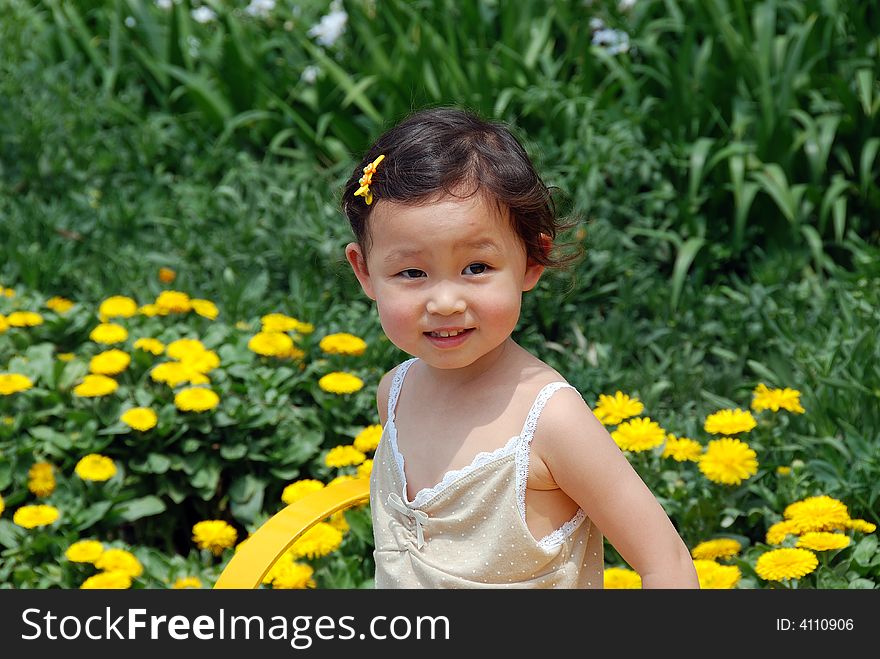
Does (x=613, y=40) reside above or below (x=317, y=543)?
above

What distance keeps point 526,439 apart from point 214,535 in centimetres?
99

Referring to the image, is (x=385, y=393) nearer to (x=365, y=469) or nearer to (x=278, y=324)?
(x=365, y=469)

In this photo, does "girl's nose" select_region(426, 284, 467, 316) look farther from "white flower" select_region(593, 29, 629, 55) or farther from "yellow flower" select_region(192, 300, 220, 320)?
"white flower" select_region(593, 29, 629, 55)

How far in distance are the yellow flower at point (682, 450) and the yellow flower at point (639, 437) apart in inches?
1.6

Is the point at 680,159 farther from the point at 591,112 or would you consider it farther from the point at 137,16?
the point at 137,16

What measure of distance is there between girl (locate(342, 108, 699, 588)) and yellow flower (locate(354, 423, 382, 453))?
2.36 ft

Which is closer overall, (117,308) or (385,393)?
(385,393)

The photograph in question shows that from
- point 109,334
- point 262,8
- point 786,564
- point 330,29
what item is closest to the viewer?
point 786,564

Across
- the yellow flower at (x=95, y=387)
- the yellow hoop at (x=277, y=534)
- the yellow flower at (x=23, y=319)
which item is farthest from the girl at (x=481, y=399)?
the yellow flower at (x=23, y=319)

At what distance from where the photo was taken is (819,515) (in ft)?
6.86

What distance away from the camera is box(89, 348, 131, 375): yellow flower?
2.62 meters

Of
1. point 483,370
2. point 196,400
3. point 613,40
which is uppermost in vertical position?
point 613,40

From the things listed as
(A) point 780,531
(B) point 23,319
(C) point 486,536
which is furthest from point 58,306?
(A) point 780,531

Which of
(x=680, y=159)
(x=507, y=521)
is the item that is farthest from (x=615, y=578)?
(x=680, y=159)
